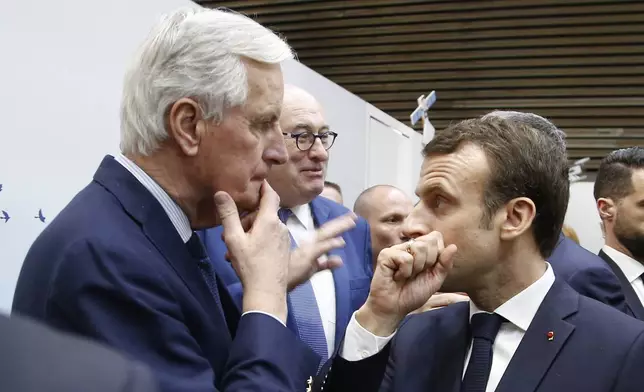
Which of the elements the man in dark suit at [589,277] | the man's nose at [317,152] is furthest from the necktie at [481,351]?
the man's nose at [317,152]

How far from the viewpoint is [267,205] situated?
140 cm

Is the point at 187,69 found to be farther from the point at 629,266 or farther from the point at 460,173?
the point at 629,266

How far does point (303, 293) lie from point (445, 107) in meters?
5.93

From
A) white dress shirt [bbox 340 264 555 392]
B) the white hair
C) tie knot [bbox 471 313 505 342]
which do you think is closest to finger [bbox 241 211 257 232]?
the white hair

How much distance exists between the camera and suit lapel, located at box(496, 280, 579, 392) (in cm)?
149

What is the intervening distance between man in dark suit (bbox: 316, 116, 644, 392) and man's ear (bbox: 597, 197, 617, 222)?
6.55 ft

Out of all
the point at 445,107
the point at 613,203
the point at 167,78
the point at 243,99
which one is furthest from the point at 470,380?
the point at 445,107

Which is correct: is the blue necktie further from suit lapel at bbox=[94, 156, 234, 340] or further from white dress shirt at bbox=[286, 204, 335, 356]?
suit lapel at bbox=[94, 156, 234, 340]

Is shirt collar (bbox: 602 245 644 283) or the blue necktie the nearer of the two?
the blue necktie

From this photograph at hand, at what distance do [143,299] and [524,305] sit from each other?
0.84 metres

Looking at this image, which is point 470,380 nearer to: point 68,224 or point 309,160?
point 68,224

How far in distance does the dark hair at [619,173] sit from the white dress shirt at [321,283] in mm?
1785

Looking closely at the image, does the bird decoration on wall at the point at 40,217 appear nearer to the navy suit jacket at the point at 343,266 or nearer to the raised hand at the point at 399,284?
the navy suit jacket at the point at 343,266

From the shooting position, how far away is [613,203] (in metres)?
3.54
